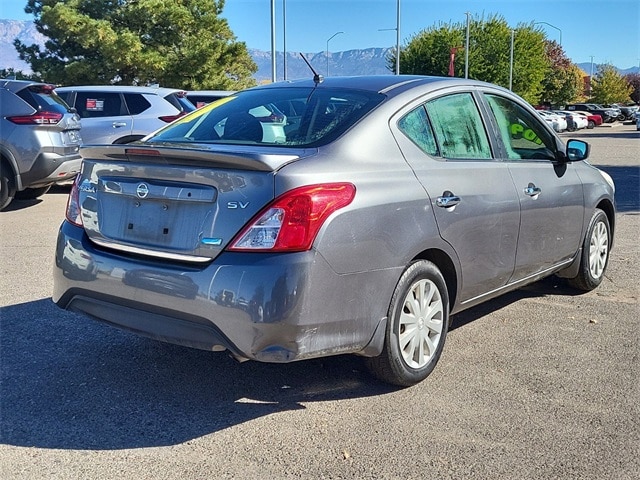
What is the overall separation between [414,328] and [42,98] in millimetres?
7611

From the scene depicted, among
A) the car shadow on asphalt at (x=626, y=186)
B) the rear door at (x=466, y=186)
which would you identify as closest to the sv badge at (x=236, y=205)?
the rear door at (x=466, y=186)

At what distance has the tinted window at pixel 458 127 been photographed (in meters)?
4.10

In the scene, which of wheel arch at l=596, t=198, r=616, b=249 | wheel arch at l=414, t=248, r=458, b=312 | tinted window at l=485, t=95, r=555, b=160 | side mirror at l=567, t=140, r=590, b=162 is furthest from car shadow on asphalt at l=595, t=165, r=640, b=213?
wheel arch at l=414, t=248, r=458, b=312

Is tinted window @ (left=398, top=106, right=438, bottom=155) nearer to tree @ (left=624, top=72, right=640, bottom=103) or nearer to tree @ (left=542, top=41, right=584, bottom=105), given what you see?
tree @ (left=542, top=41, right=584, bottom=105)

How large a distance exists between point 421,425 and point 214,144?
5.94 feet

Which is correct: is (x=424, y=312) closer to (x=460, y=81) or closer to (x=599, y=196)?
(x=460, y=81)

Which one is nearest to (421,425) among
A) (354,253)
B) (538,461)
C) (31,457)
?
(538,461)

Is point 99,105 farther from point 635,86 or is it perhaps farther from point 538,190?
point 635,86

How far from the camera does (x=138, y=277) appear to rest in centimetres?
333

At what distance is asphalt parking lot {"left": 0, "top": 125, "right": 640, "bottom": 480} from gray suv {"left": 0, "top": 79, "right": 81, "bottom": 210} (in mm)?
4748

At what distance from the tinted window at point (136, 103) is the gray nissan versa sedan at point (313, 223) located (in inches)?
320

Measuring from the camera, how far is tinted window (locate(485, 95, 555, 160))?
4.68m

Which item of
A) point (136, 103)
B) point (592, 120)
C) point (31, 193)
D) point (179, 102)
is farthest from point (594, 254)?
point (592, 120)

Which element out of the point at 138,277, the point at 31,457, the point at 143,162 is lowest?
the point at 31,457
